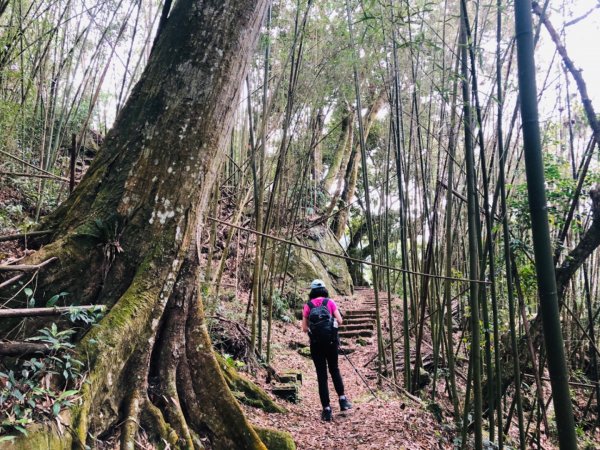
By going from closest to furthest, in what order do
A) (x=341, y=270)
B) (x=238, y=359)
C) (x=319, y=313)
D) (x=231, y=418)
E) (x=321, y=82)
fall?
(x=231, y=418), (x=319, y=313), (x=238, y=359), (x=321, y=82), (x=341, y=270)

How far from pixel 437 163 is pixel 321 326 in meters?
2.42

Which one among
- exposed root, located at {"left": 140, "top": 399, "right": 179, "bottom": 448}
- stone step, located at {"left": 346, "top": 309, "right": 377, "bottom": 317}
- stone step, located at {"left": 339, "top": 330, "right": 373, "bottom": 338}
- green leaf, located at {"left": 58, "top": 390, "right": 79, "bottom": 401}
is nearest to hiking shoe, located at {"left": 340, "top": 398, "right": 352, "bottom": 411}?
exposed root, located at {"left": 140, "top": 399, "right": 179, "bottom": 448}

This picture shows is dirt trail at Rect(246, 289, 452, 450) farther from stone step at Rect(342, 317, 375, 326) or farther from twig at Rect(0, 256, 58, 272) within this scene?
stone step at Rect(342, 317, 375, 326)

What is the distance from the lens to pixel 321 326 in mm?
3684

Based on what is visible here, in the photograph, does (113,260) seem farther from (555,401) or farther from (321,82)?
(321,82)

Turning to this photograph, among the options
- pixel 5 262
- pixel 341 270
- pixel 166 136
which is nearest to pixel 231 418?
pixel 5 262

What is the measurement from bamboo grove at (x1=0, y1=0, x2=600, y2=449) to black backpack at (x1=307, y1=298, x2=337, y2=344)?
0.75 meters

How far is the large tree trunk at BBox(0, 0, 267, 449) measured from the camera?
191 centimetres

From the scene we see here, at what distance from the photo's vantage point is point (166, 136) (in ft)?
7.05

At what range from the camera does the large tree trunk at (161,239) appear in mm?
1912

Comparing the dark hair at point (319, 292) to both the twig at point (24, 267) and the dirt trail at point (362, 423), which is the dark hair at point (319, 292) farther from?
the twig at point (24, 267)

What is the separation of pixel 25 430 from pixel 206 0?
82.8 inches

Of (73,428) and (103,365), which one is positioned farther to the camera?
(103,365)

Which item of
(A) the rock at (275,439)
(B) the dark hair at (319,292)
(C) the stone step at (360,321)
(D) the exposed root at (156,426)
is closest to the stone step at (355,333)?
(C) the stone step at (360,321)
